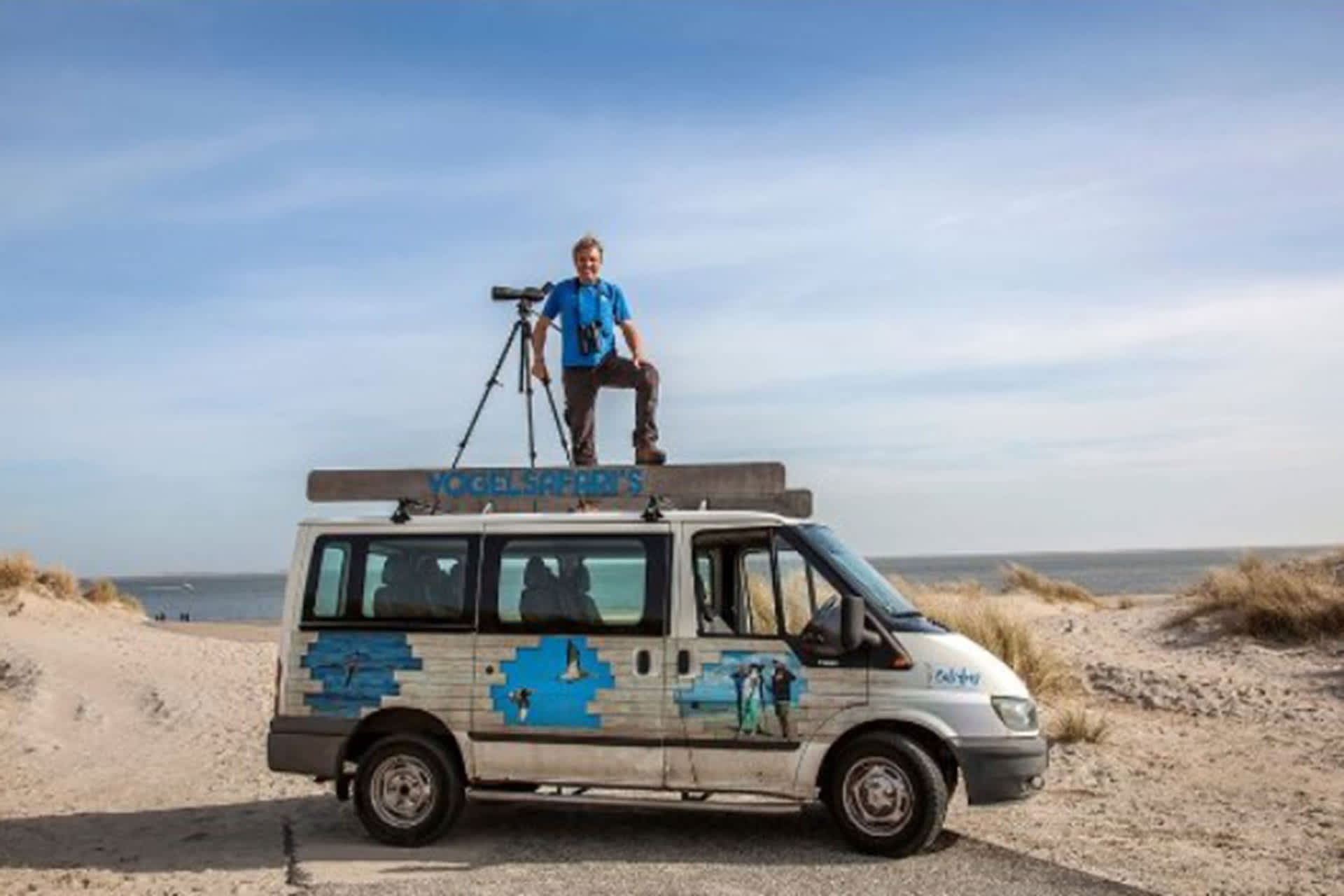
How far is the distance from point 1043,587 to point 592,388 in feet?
84.5

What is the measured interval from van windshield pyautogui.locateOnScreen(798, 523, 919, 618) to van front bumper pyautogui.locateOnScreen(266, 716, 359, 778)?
334 centimetres

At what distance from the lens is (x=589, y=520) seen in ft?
31.9

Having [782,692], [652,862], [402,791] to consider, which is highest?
[782,692]

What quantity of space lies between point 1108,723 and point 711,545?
6668mm

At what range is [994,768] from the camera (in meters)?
8.88

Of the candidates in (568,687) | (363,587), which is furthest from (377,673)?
(568,687)

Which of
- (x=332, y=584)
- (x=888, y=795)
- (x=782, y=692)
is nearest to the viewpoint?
(x=888, y=795)

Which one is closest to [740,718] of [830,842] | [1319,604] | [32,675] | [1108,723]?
[830,842]

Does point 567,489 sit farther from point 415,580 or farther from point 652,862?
point 652,862

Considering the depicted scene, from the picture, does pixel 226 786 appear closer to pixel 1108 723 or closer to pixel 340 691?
pixel 340 691

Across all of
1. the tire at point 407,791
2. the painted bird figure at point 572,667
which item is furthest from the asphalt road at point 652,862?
the painted bird figure at point 572,667

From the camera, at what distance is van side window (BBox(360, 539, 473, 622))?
984 centimetres

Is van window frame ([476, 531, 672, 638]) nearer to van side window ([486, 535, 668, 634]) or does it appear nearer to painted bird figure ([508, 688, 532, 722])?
van side window ([486, 535, 668, 634])

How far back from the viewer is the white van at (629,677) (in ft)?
29.6
